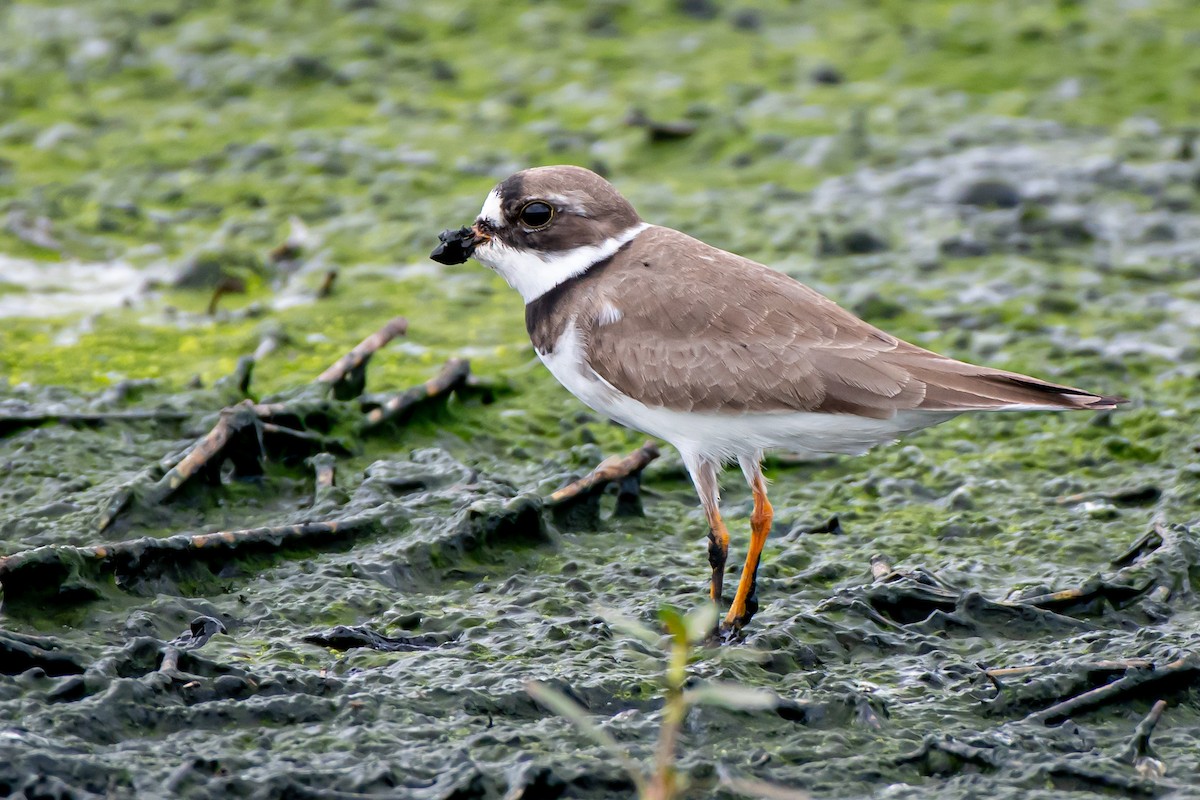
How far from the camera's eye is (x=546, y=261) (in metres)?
5.45

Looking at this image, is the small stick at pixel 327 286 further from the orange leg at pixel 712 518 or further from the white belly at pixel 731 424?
the orange leg at pixel 712 518

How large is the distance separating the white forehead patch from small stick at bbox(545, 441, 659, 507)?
1.08 meters

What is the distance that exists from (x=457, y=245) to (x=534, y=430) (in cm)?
151

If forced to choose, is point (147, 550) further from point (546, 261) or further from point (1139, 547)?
point (1139, 547)

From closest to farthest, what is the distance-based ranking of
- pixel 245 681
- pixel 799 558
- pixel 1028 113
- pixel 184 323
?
1. pixel 245 681
2. pixel 799 558
3. pixel 184 323
4. pixel 1028 113

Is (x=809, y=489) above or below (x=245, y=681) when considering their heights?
below

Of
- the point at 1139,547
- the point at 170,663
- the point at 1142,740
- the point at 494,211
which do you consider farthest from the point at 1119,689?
the point at 170,663

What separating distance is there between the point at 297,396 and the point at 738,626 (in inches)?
99.4


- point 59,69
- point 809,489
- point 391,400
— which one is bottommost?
point 809,489

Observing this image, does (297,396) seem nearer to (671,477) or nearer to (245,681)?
(671,477)

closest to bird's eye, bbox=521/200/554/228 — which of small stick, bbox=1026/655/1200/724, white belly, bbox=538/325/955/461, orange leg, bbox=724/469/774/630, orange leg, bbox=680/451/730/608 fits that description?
white belly, bbox=538/325/955/461

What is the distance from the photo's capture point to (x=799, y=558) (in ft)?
18.8

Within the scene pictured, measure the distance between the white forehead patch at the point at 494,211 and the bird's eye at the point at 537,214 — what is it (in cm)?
9

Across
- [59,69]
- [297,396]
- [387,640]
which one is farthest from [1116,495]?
[59,69]
